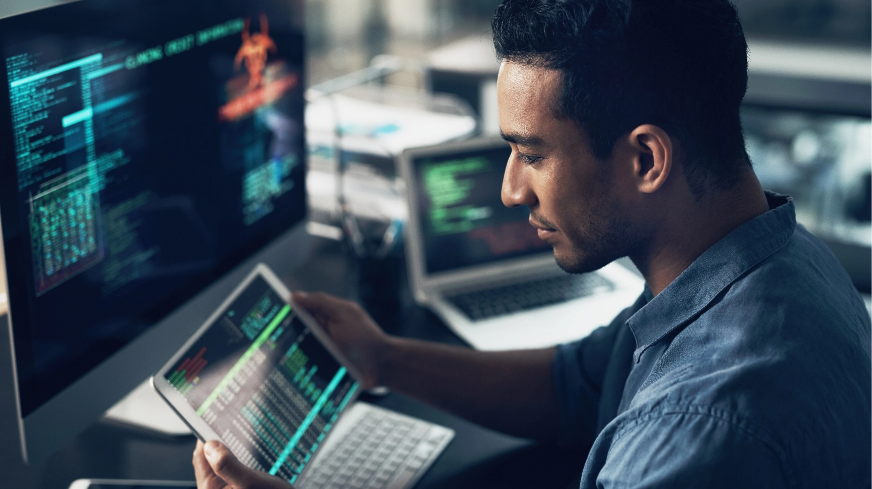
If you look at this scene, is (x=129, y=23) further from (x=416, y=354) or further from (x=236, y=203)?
(x=416, y=354)

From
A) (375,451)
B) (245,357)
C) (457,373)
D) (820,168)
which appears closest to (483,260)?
(457,373)

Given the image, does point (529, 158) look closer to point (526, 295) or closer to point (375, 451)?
point (375, 451)

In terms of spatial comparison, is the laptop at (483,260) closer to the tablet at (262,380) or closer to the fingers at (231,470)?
the tablet at (262,380)

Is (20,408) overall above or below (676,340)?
below

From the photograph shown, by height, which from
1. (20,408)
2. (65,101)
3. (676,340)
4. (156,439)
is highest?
(65,101)

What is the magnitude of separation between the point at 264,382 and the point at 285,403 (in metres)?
0.04

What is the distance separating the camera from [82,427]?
0.93 metres

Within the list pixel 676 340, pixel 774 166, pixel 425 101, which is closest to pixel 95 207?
pixel 676 340

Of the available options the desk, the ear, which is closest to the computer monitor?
the desk

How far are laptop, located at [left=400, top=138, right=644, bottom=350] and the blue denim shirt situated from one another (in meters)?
0.55

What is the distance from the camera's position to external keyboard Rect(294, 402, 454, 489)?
0.98 m

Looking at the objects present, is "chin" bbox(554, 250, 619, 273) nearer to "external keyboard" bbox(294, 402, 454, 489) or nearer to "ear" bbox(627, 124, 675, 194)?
"ear" bbox(627, 124, 675, 194)

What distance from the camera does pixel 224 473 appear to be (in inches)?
31.5

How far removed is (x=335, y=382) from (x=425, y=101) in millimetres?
1032
